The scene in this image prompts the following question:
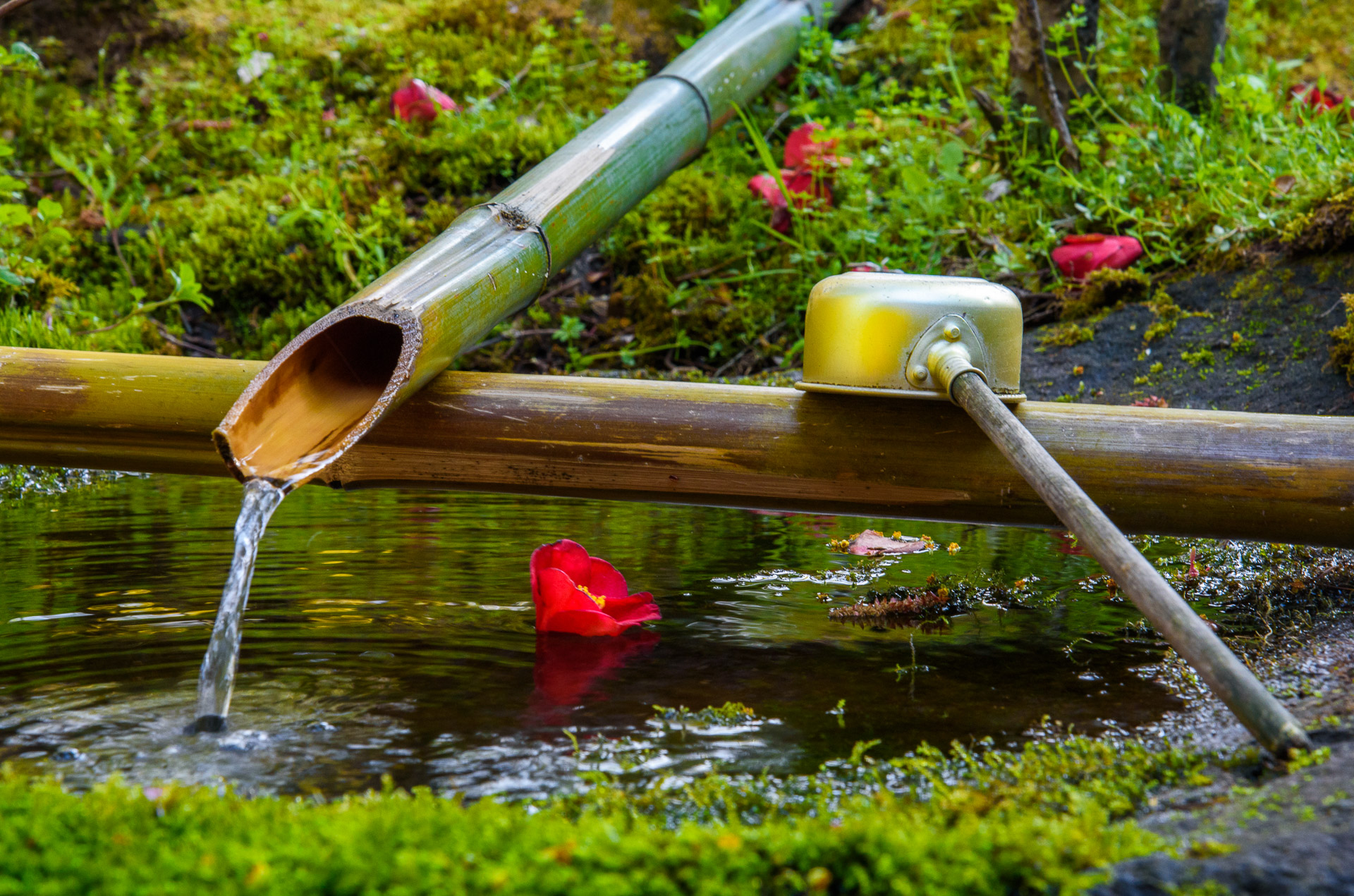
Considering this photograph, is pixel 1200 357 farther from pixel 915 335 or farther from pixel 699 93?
pixel 699 93

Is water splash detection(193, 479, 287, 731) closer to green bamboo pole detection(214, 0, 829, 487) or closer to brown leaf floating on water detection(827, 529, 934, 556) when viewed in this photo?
green bamboo pole detection(214, 0, 829, 487)

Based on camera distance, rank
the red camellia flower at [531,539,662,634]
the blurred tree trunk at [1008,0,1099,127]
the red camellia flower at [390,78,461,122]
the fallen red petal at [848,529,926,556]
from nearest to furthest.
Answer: the red camellia flower at [531,539,662,634], the fallen red petal at [848,529,926,556], the blurred tree trunk at [1008,0,1099,127], the red camellia flower at [390,78,461,122]

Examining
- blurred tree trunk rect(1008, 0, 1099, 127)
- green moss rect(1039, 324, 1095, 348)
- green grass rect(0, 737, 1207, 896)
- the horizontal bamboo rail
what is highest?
blurred tree trunk rect(1008, 0, 1099, 127)

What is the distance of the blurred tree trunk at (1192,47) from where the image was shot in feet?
15.4

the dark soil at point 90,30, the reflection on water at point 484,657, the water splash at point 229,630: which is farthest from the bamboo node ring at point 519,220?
the dark soil at point 90,30

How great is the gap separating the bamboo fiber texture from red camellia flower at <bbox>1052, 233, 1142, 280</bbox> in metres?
2.76

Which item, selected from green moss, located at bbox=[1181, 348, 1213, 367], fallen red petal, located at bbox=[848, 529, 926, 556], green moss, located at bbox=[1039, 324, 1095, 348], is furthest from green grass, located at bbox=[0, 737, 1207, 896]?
green moss, located at bbox=[1039, 324, 1095, 348]

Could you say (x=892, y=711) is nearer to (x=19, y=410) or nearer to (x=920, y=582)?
(x=920, y=582)

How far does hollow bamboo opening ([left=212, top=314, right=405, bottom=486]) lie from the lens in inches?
71.2

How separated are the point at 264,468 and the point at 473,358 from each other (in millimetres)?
3173

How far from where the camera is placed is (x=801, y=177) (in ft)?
16.1

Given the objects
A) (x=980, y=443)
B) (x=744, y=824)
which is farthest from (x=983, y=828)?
(x=980, y=443)

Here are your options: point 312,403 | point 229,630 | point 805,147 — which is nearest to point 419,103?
point 805,147

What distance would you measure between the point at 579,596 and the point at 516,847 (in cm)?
96
